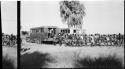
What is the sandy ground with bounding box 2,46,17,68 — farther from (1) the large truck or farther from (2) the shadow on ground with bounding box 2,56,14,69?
(1) the large truck

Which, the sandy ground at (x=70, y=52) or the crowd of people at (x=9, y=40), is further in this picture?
the sandy ground at (x=70, y=52)

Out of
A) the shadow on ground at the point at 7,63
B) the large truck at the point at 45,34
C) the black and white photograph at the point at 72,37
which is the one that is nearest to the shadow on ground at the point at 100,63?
the black and white photograph at the point at 72,37

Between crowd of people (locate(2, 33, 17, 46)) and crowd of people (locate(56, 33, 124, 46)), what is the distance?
994 millimetres

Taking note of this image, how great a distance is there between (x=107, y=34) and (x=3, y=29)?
2406 mm

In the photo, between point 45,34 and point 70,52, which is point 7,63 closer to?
point 45,34

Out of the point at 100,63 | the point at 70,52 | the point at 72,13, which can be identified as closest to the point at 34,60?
the point at 70,52

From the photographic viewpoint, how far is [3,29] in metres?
3.52

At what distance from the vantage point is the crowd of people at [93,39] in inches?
143

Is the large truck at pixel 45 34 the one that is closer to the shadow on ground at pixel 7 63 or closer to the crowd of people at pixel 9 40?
the crowd of people at pixel 9 40

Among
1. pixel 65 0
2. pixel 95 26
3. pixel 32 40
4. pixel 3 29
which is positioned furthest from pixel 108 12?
pixel 3 29

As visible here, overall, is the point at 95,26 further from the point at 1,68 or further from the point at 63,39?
the point at 1,68

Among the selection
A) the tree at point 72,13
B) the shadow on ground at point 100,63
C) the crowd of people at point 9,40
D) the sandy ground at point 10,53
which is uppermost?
the tree at point 72,13

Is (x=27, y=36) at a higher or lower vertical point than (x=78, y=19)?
lower

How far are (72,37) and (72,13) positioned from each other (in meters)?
0.56
